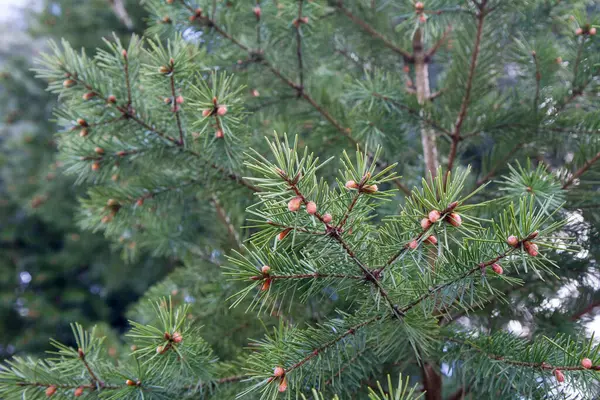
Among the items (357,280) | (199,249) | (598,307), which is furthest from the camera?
(199,249)

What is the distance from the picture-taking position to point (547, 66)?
113cm

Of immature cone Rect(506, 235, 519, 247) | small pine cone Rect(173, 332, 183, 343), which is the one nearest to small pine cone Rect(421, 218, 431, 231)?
immature cone Rect(506, 235, 519, 247)

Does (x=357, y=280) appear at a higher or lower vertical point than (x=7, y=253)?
higher

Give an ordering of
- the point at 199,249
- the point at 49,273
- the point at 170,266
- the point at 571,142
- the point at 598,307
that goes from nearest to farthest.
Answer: the point at 598,307, the point at 571,142, the point at 199,249, the point at 170,266, the point at 49,273

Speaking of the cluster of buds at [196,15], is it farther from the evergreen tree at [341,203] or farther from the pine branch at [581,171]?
the pine branch at [581,171]

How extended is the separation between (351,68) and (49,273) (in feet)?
12.1

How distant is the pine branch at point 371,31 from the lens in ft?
4.74

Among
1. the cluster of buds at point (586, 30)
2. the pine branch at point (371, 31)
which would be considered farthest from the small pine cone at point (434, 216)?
the pine branch at point (371, 31)

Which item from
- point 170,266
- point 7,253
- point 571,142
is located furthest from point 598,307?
point 7,253

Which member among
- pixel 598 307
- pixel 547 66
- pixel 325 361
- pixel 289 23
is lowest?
pixel 598 307

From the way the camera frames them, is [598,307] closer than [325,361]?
No

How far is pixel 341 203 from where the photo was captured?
58 centimetres

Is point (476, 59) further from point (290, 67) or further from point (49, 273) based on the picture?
point (49, 273)

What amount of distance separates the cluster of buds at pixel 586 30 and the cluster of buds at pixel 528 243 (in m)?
0.74
